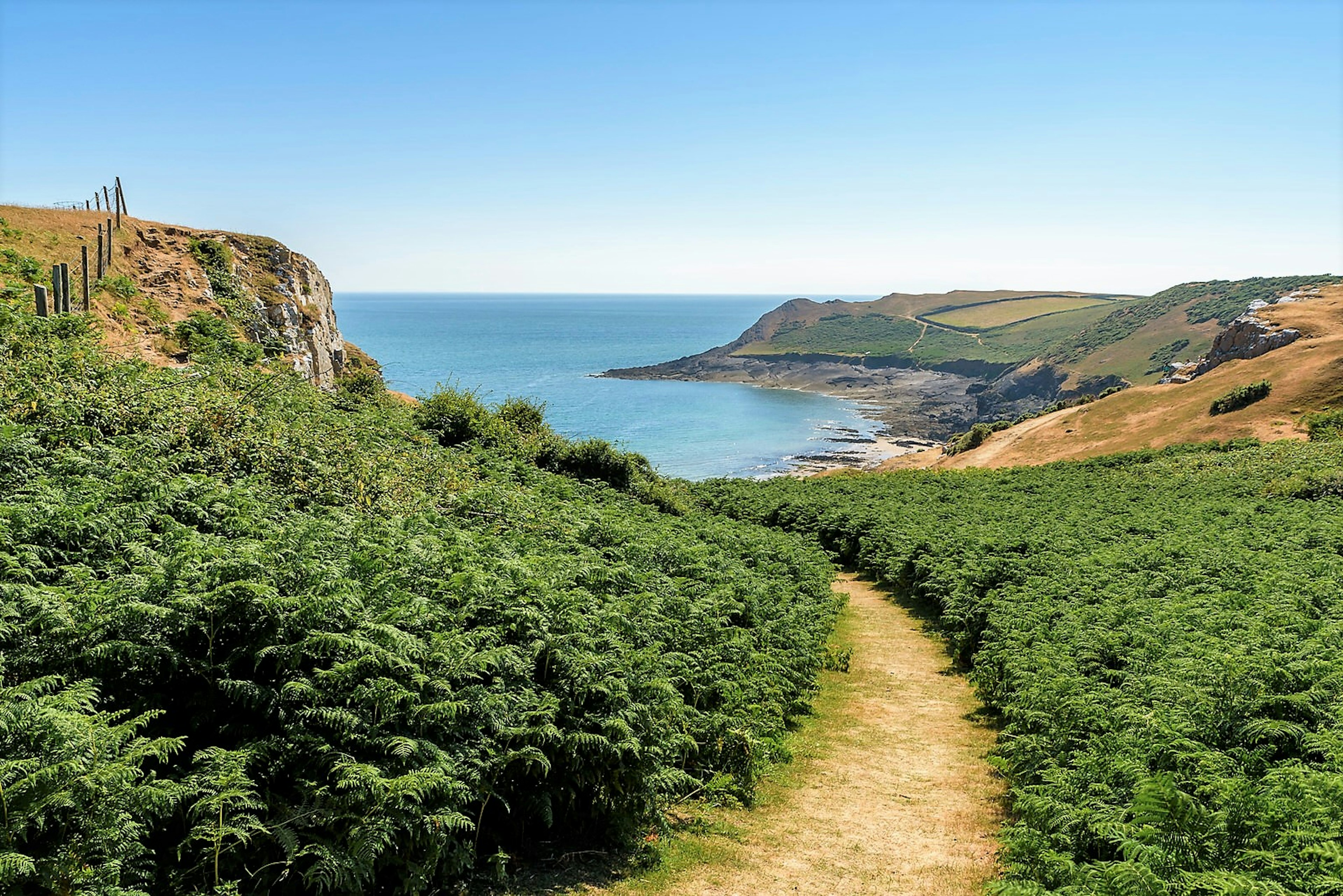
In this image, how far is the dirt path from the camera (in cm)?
793

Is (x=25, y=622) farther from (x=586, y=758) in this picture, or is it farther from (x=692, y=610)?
(x=692, y=610)

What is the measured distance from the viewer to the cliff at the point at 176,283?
85.7 feet

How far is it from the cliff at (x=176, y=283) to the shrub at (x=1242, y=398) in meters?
65.8

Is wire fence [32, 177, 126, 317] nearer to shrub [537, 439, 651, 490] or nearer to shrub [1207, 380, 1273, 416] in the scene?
shrub [537, 439, 651, 490]

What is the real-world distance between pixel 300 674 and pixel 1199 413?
242ft

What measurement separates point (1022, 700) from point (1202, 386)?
7254 cm

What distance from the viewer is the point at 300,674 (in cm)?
626

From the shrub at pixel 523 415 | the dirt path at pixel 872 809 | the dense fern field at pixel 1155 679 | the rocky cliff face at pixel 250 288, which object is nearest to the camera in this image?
the dense fern field at pixel 1155 679

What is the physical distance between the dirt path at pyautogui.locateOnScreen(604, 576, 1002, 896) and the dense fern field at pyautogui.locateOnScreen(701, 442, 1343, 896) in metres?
0.61

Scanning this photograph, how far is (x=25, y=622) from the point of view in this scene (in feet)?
20.1

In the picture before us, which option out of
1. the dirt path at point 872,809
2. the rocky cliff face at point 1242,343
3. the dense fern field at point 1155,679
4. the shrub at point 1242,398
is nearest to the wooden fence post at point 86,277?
the dirt path at point 872,809

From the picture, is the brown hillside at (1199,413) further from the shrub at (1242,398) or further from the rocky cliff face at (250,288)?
the rocky cliff face at (250,288)

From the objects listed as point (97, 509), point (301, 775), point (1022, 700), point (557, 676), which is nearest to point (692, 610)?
point (557, 676)

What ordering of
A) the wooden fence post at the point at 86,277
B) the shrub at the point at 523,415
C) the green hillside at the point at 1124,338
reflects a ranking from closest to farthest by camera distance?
the wooden fence post at the point at 86,277 → the shrub at the point at 523,415 → the green hillside at the point at 1124,338
